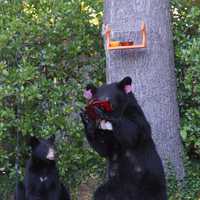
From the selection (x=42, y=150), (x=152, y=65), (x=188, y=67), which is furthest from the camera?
(x=188, y=67)

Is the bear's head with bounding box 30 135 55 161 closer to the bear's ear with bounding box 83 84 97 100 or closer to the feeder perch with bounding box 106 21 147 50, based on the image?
the bear's ear with bounding box 83 84 97 100

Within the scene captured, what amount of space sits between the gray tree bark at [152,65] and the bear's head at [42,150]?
1.30m

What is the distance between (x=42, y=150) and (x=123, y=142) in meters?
1.35

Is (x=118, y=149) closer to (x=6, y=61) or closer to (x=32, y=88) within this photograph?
(x=32, y=88)

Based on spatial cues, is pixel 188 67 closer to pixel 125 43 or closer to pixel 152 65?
pixel 152 65

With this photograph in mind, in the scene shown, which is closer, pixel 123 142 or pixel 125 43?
pixel 123 142

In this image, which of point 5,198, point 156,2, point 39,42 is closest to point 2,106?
point 39,42

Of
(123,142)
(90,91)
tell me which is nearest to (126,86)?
(90,91)

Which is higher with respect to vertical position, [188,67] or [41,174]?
[188,67]

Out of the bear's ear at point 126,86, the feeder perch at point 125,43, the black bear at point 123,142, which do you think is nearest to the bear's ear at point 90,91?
the black bear at point 123,142

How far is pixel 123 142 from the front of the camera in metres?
5.55

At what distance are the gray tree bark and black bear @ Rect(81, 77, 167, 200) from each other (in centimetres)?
162

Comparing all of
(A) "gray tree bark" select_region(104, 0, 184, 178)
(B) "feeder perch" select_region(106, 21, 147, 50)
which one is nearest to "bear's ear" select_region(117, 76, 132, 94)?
(B) "feeder perch" select_region(106, 21, 147, 50)

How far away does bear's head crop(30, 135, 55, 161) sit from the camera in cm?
654
